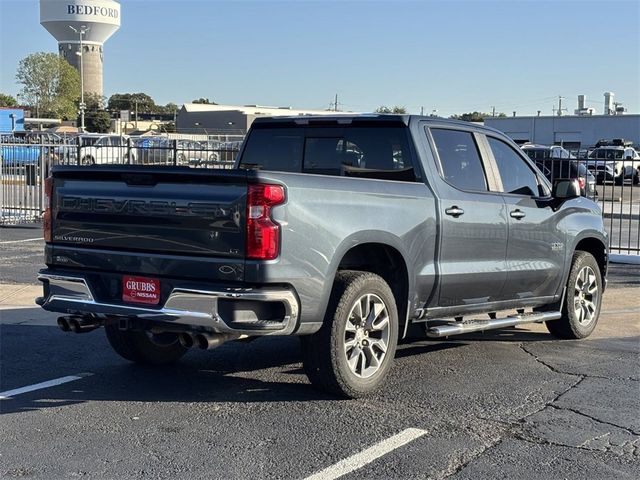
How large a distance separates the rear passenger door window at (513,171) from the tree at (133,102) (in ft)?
423

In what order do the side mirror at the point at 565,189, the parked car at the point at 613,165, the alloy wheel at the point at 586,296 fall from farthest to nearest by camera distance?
the parked car at the point at 613,165 → the alloy wheel at the point at 586,296 → the side mirror at the point at 565,189

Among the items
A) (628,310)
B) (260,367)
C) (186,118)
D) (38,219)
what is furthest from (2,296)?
(186,118)

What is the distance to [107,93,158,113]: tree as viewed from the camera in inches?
5281

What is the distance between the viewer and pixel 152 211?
5969mm

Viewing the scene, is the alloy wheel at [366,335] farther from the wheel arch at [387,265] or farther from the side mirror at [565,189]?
the side mirror at [565,189]

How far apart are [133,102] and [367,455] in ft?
437

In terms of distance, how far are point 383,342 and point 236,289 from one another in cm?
141

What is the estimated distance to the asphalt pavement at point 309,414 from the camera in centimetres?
505

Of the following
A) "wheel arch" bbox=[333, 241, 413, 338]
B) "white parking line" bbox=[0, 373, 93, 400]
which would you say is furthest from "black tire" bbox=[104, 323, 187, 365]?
"wheel arch" bbox=[333, 241, 413, 338]

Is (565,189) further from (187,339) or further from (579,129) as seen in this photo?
(579,129)

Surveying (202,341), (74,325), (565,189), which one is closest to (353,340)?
(202,341)

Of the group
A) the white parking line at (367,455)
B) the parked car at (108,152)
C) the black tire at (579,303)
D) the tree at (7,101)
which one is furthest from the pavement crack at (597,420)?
the tree at (7,101)

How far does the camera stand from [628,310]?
10.5 metres

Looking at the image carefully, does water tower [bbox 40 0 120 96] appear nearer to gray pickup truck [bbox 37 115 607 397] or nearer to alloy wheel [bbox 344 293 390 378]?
gray pickup truck [bbox 37 115 607 397]
